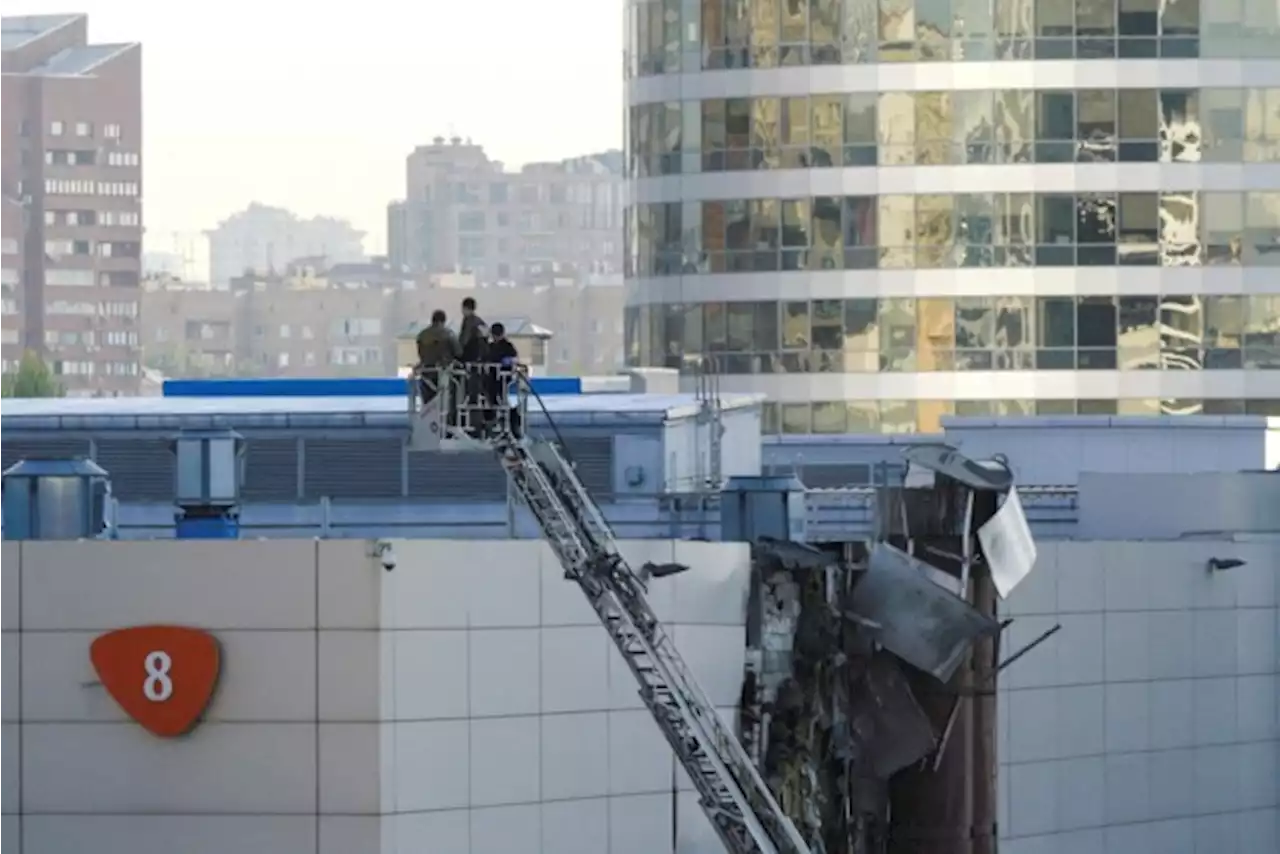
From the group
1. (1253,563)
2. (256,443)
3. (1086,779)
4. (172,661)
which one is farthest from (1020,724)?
(172,661)

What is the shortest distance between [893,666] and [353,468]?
405 inches

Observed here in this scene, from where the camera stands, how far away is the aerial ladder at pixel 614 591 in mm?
38406

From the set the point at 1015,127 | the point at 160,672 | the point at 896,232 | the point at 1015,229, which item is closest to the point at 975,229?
the point at 1015,229

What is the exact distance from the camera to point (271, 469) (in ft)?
175

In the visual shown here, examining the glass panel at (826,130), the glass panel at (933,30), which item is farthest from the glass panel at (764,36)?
the glass panel at (933,30)

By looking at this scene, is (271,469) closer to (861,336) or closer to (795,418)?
(795,418)

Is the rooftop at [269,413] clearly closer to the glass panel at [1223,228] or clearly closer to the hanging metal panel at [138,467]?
the hanging metal panel at [138,467]

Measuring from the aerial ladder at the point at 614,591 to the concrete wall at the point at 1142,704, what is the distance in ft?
33.3

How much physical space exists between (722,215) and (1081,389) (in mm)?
9615

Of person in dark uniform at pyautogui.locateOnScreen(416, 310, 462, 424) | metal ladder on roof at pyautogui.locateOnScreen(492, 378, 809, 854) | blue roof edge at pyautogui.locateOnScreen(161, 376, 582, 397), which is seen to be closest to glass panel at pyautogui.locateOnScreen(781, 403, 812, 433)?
blue roof edge at pyautogui.locateOnScreen(161, 376, 582, 397)

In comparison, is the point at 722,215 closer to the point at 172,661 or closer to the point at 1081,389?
the point at 1081,389

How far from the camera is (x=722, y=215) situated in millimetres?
108375

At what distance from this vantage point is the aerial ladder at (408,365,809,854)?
38.4 metres

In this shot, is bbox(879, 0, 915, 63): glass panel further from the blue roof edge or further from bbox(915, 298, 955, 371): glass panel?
the blue roof edge
